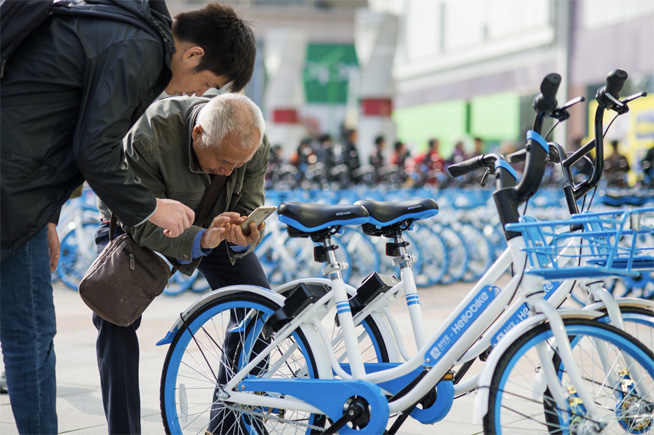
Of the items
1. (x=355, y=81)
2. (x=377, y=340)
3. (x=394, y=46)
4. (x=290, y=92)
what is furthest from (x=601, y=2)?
(x=377, y=340)

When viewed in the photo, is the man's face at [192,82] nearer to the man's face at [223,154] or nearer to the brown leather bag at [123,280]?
the man's face at [223,154]

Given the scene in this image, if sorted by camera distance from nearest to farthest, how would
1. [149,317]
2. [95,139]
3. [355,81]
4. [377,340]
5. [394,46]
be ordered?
1. [95,139]
2. [377,340]
3. [149,317]
4. [394,46]
5. [355,81]

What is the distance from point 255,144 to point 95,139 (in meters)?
0.74

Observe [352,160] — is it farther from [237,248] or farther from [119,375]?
[119,375]

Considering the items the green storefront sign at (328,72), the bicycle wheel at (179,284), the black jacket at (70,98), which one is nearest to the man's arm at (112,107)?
the black jacket at (70,98)

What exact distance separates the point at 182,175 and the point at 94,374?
7.91 ft

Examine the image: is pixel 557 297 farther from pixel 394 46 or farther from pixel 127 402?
pixel 394 46

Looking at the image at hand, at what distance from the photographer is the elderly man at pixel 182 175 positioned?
134 inches

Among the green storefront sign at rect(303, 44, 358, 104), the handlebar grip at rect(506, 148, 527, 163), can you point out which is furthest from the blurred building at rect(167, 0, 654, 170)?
the handlebar grip at rect(506, 148, 527, 163)

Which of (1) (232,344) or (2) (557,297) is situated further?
(1) (232,344)

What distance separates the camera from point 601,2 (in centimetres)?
2805

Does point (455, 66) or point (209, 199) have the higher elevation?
point (209, 199)

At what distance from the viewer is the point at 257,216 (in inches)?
134

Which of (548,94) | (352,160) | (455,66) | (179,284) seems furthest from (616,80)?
(455,66)
